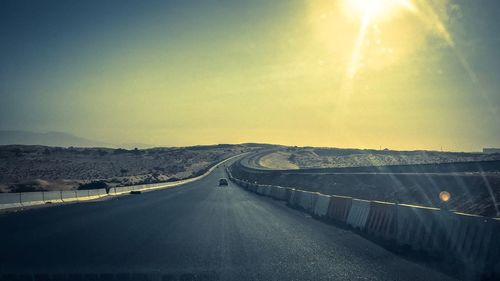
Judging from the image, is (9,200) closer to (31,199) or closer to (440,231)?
(31,199)

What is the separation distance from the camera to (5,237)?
55.2 feet

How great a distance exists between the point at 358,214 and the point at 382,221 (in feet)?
9.92

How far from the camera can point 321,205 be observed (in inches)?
1043

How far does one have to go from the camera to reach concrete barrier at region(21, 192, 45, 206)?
35.5 metres

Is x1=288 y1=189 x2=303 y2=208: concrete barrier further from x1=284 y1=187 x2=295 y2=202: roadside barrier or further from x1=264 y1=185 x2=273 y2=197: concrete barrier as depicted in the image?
x1=264 y1=185 x2=273 y2=197: concrete barrier

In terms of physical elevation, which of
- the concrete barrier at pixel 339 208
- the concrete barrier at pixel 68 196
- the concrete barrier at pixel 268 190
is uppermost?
the concrete barrier at pixel 339 208

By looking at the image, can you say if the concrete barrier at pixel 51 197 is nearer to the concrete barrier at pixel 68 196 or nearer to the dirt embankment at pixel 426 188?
the concrete barrier at pixel 68 196

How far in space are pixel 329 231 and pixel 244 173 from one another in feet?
358

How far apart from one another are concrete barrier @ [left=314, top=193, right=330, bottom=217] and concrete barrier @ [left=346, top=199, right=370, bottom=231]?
A: 3873 mm

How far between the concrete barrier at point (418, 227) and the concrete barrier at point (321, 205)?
9712mm

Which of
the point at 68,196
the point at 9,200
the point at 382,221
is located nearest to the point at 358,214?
the point at 382,221

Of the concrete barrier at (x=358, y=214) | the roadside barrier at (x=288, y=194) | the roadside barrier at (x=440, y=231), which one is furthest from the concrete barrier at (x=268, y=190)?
the roadside barrier at (x=440, y=231)

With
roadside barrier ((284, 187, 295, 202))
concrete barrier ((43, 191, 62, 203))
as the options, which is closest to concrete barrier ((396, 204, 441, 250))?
roadside barrier ((284, 187, 295, 202))

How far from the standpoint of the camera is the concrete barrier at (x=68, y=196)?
43.3 m
